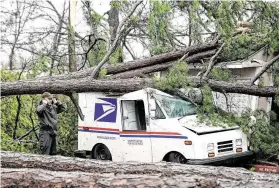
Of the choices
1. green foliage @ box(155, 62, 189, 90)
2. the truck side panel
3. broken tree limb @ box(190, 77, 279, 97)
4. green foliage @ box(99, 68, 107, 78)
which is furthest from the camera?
the truck side panel

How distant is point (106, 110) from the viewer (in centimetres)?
919

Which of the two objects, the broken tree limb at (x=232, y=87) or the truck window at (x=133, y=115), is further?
the truck window at (x=133, y=115)

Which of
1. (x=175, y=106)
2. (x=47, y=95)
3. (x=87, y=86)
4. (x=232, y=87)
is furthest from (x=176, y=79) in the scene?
(x=47, y=95)

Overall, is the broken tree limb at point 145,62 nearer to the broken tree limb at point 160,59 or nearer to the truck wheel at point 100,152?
the broken tree limb at point 160,59

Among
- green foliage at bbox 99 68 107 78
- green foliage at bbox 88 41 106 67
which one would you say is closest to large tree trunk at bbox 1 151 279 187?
green foliage at bbox 99 68 107 78

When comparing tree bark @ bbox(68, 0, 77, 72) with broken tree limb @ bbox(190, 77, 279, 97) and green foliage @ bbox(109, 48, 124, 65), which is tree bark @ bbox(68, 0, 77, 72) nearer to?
green foliage @ bbox(109, 48, 124, 65)

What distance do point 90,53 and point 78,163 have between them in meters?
5.24

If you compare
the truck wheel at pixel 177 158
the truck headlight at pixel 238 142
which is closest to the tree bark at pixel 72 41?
the truck wheel at pixel 177 158

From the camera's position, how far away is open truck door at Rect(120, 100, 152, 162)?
8.38 metres

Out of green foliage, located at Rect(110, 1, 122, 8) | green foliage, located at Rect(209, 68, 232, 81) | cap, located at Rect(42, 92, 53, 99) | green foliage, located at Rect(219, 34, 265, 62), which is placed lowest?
cap, located at Rect(42, 92, 53, 99)

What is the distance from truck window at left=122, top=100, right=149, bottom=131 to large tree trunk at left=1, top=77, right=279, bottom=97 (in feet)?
1.58

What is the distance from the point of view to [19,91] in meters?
8.23

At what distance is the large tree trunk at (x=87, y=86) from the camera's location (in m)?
Result: 8.16

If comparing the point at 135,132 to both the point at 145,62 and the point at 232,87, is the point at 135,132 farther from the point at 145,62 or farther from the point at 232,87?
the point at 232,87
